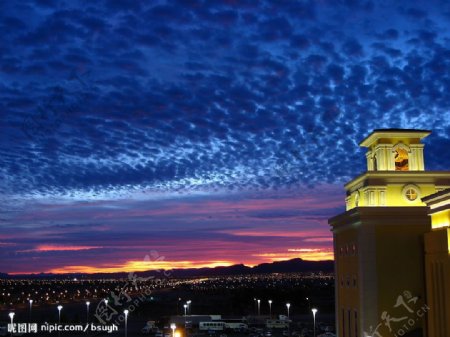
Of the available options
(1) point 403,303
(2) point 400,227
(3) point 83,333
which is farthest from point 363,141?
(3) point 83,333

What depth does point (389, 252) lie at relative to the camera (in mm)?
38500

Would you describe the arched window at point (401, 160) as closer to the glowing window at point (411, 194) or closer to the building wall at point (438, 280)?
the glowing window at point (411, 194)

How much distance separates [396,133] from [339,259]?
10292 millimetres

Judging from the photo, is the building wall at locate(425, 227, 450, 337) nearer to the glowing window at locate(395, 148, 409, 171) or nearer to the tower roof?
the glowing window at locate(395, 148, 409, 171)

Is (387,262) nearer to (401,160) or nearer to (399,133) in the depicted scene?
(401,160)

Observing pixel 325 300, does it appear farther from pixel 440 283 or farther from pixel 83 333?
pixel 440 283

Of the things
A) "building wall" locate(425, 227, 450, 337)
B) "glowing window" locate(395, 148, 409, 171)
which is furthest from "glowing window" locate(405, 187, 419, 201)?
"building wall" locate(425, 227, 450, 337)

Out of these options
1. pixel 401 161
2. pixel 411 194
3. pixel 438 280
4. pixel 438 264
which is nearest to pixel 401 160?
Result: pixel 401 161

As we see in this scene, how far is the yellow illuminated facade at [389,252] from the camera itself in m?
37.7

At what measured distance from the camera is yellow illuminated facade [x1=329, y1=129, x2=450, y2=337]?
124 feet

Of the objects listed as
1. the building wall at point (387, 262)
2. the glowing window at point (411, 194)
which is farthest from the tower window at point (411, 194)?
the building wall at point (387, 262)

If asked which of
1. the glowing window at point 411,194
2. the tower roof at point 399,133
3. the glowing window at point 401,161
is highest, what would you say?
the tower roof at point 399,133

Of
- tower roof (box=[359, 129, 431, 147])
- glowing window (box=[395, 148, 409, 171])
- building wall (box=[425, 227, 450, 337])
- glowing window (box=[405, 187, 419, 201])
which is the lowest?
building wall (box=[425, 227, 450, 337])

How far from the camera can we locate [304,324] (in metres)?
90.0
